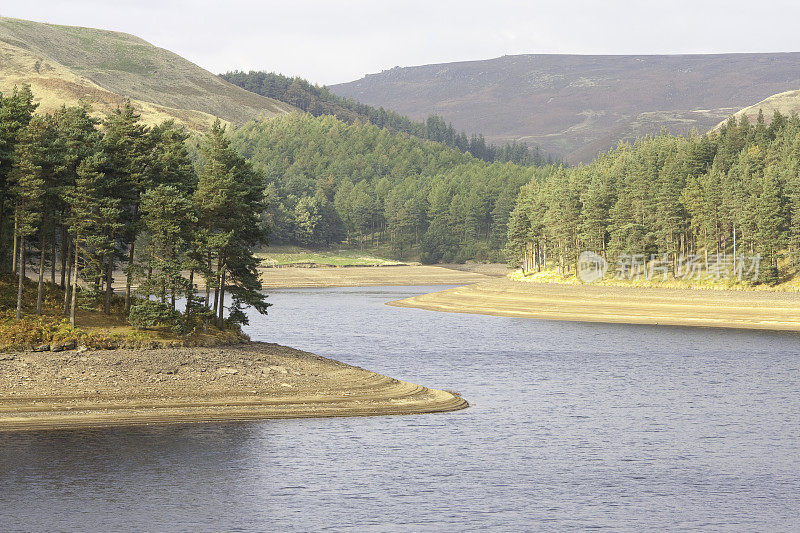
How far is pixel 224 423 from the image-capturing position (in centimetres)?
5022

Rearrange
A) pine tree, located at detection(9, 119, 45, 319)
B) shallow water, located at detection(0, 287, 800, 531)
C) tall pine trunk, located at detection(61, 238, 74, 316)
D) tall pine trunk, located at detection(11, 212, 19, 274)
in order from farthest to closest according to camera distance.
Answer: tall pine trunk, located at detection(11, 212, 19, 274), tall pine trunk, located at detection(61, 238, 74, 316), pine tree, located at detection(9, 119, 45, 319), shallow water, located at detection(0, 287, 800, 531)

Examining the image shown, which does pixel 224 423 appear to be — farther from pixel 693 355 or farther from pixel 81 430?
pixel 693 355

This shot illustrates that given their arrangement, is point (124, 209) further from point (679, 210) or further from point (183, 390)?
point (679, 210)

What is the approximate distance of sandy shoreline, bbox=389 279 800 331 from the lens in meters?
107

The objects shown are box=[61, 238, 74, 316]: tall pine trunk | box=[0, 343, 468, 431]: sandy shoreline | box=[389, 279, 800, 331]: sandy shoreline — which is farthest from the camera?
box=[389, 279, 800, 331]: sandy shoreline

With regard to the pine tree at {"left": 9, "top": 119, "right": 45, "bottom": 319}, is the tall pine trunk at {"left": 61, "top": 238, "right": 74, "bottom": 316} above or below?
below

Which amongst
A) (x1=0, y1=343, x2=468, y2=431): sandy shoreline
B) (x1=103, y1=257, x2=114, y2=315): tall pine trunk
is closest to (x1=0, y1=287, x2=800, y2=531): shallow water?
(x1=0, y1=343, x2=468, y2=431): sandy shoreline

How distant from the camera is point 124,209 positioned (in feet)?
227

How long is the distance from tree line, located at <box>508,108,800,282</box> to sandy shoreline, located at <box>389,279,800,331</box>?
16.7 metres

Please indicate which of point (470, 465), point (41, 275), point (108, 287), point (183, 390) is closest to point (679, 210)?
point (108, 287)

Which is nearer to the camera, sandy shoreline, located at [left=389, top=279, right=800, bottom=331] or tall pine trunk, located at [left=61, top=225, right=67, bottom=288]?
tall pine trunk, located at [left=61, top=225, right=67, bottom=288]

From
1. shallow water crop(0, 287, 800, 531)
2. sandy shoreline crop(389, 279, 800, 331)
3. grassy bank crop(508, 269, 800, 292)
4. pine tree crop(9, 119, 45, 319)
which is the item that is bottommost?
shallow water crop(0, 287, 800, 531)

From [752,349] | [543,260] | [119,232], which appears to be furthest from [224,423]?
[543,260]

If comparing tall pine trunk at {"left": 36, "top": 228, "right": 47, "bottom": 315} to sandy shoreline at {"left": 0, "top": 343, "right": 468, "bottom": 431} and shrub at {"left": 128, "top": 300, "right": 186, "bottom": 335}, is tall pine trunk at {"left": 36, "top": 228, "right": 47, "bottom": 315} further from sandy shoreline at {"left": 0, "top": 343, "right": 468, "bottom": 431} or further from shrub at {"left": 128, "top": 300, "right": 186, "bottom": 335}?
sandy shoreline at {"left": 0, "top": 343, "right": 468, "bottom": 431}
